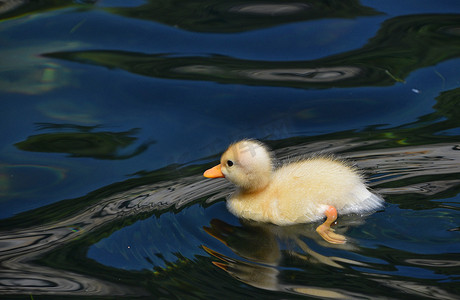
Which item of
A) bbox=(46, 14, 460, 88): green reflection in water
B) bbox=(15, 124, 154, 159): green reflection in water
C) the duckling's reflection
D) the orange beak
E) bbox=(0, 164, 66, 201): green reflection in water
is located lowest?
the duckling's reflection

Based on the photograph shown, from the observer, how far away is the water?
111 inches

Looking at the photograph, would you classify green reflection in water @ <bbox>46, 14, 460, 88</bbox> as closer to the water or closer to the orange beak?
the water

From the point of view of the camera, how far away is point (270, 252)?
9.75 ft

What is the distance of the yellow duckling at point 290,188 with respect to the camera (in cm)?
337

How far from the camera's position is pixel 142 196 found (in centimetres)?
357

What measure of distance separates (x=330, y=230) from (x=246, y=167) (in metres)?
0.56

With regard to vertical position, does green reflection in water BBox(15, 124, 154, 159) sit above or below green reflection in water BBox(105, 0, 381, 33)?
below

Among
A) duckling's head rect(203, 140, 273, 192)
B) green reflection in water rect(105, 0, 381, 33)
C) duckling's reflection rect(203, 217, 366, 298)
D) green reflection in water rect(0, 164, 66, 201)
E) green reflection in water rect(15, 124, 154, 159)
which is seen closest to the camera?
duckling's reflection rect(203, 217, 366, 298)

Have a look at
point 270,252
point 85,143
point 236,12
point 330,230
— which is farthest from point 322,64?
point 270,252

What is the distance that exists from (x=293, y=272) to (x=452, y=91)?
2.24 metres

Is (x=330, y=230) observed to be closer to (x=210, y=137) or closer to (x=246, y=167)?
(x=246, y=167)

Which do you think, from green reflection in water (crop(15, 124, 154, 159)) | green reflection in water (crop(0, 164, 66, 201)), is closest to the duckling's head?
green reflection in water (crop(15, 124, 154, 159))

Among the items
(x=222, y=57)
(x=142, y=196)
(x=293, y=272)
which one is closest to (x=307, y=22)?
(x=222, y=57)

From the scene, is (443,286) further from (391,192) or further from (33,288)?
(33,288)
